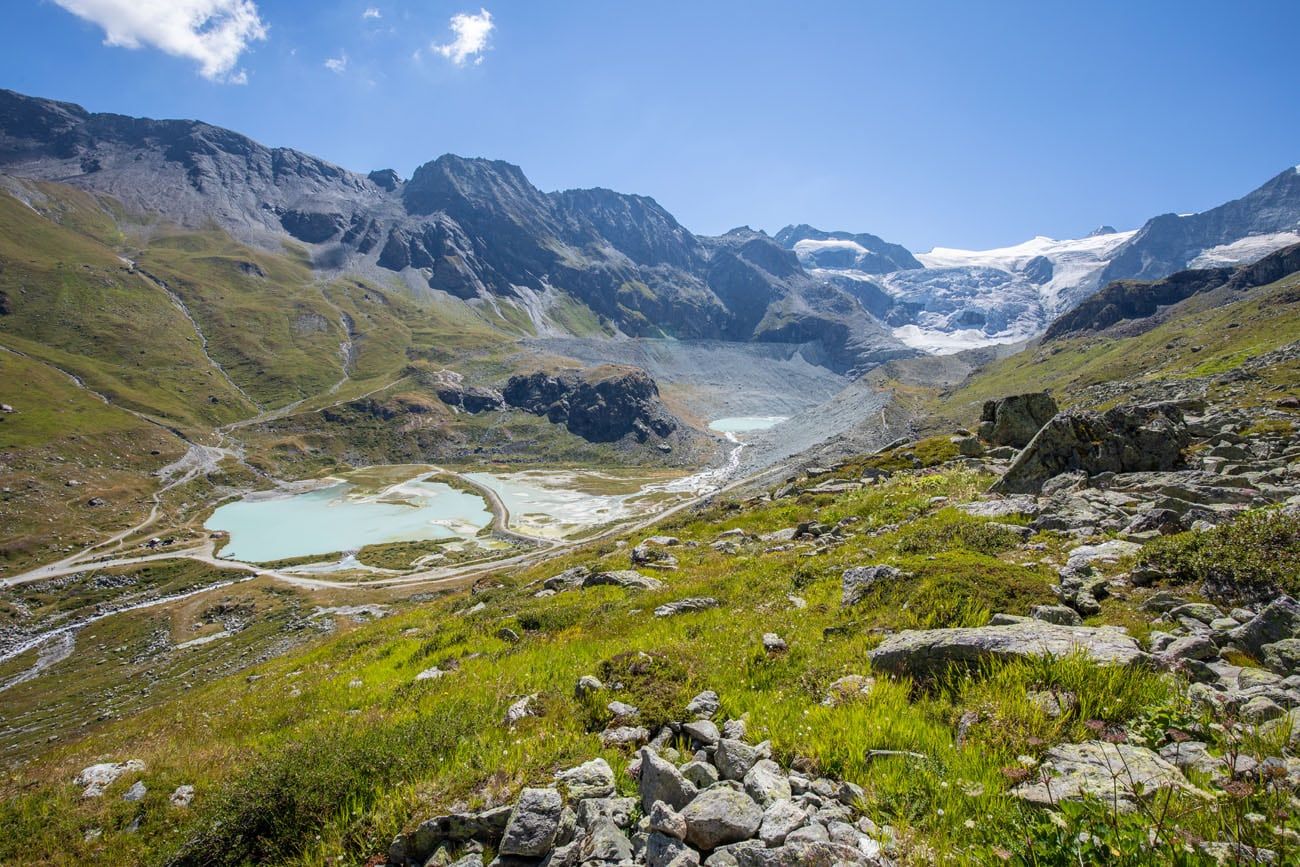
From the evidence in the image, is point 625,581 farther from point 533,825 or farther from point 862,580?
point 533,825

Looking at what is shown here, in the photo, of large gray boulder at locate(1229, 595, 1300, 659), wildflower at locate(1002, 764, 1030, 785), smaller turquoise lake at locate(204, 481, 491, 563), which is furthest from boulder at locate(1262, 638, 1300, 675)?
smaller turquoise lake at locate(204, 481, 491, 563)

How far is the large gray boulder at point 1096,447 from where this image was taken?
70.9 feet

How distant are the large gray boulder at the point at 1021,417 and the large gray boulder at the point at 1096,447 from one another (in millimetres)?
13021

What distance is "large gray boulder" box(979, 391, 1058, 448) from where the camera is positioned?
3622 centimetres

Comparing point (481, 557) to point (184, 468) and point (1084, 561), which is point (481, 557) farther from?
point (184, 468)

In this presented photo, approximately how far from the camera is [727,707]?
782 cm

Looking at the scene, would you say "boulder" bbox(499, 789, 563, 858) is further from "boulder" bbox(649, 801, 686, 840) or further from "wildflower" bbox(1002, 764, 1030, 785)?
"wildflower" bbox(1002, 764, 1030, 785)

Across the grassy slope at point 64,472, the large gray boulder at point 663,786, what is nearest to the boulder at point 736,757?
the large gray boulder at point 663,786

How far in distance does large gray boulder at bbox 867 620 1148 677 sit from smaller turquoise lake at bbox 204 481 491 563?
467 ft

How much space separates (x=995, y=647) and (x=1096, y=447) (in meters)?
20.3

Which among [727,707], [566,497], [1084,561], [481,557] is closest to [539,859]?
[727,707]

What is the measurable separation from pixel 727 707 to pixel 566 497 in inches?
7066

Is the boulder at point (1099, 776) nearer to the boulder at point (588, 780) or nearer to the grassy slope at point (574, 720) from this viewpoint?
the grassy slope at point (574, 720)

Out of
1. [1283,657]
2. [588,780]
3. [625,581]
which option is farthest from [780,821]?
[625,581]
